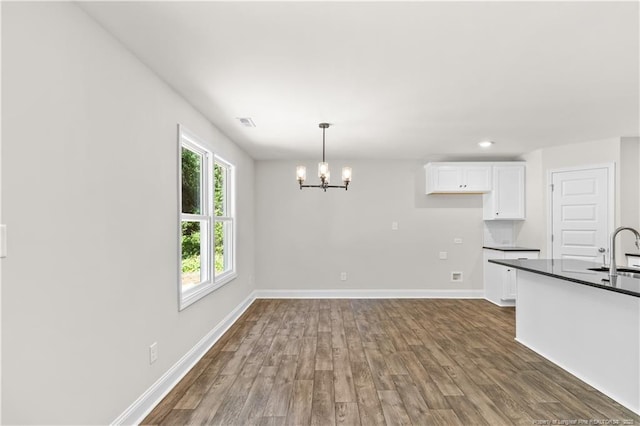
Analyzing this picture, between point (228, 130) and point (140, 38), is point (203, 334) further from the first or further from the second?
point (140, 38)

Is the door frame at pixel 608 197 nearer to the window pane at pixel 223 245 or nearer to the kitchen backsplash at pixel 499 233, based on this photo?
the kitchen backsplash at pixel 499 233

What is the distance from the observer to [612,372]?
2717 mm

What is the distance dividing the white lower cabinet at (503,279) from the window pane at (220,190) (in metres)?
4.17

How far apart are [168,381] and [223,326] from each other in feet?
4.91

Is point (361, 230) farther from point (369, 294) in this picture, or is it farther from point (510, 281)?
point (510, 281)

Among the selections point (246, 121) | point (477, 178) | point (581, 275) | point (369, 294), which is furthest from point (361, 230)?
point (581, 275)

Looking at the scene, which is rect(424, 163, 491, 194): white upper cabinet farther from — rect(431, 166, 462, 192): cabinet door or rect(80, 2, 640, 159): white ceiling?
rect(80, 2, 640, 159): white ceiling

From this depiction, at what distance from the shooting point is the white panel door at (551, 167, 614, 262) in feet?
15.7

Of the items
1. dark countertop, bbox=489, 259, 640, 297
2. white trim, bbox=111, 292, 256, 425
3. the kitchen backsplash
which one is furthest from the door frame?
white trim, bbox=111, 292, 256, 425

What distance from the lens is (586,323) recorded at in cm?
299

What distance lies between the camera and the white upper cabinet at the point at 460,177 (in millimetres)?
5859

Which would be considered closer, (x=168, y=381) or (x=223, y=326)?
(x=168, y=381)

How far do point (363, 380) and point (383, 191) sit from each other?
12.5 ft

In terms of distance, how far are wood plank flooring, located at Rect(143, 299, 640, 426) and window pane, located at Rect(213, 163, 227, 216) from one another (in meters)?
1.51
